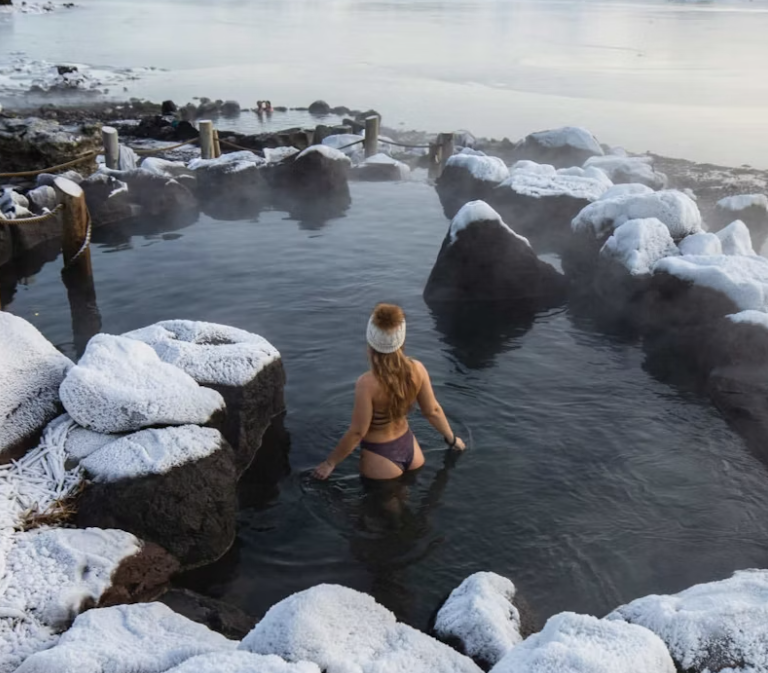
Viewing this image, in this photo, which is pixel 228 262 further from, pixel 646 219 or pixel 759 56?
pixel 759 56

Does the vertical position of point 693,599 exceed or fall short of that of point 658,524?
it exceeds it

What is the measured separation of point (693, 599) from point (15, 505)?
4.23 metres

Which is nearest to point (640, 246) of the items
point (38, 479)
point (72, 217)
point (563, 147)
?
point (72, 217)

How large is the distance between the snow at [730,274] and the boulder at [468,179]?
6.11 metres

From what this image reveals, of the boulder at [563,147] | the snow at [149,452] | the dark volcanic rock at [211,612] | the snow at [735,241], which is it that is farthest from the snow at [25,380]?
the boulder at [563,147]

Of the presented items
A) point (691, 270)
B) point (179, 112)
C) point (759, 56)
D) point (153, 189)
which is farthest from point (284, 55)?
point (691, 270)

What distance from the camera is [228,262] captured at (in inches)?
444

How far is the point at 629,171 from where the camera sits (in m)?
16.5

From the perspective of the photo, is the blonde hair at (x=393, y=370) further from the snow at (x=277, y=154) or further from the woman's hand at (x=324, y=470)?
the snow at (x=277, y=154)

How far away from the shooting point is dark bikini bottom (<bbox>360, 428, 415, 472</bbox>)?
5.60 m

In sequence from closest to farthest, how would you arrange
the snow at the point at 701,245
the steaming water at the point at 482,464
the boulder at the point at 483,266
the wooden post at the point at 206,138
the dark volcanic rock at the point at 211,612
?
the dark volcanic rock at the point at 211,612 < the steaming water at the point at 482,464 < the snow at the point at 701,245 < the boulder at the point at 483,266 < the wooden post at the point at 206,138

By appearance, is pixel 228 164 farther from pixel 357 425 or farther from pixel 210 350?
pixel 357 425

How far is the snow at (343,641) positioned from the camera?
325 cm

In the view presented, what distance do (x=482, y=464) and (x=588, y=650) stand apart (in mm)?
3384
